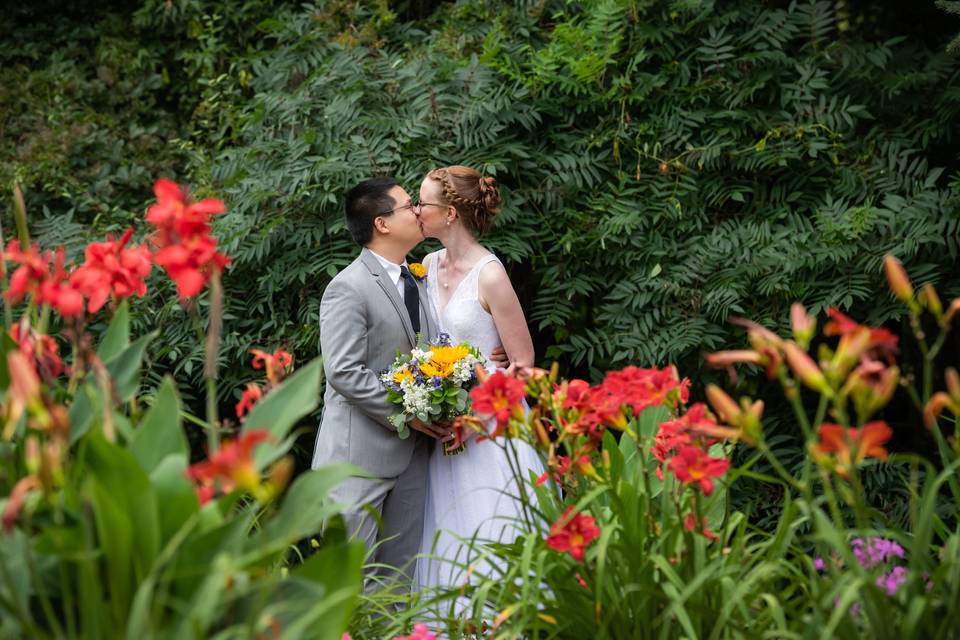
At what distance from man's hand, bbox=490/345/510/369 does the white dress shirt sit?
0.46 m

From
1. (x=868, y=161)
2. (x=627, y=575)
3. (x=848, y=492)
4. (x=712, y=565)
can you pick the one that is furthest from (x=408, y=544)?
(x=868, y=161)

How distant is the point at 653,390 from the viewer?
227 centimetres

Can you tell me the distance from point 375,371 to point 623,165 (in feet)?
6.25

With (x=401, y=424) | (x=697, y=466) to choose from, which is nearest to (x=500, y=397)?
(x=697, y=466)

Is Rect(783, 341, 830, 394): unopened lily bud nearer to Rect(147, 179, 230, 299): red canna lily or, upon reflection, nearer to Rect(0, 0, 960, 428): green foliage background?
Rect(147, 179, 230, 299): red canna lily

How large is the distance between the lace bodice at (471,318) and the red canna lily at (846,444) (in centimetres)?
253

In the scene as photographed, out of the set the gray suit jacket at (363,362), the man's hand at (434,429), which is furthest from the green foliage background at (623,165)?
the man's hand at (434,429)

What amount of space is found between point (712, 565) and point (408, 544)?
2.22 meters

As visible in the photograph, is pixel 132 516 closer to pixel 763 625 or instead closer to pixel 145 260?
pixel 145 260

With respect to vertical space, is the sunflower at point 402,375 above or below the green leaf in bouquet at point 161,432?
below

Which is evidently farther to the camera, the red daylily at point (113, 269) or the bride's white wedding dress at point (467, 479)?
the bride's white wedding dress at point (467, 479)

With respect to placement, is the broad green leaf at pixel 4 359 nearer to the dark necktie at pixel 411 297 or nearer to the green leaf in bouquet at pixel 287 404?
the green leaf in bouquet at pixel 287 404

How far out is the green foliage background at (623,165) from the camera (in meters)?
4.75

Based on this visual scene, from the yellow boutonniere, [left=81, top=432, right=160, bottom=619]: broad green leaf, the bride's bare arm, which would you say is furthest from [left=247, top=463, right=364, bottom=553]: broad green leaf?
the yellow boutonniere
